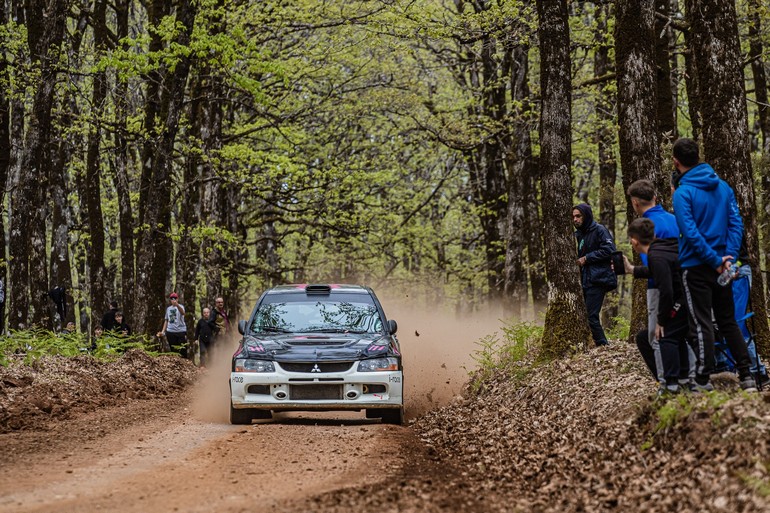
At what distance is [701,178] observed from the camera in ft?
28.0

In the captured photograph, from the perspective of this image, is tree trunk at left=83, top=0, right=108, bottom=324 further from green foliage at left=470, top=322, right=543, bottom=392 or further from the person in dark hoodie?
the person in dark hoodie

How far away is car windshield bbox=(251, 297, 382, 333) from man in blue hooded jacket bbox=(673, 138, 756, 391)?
5.62m

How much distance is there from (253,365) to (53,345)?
8.00 m

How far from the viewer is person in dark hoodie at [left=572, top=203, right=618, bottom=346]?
1410 centimetres

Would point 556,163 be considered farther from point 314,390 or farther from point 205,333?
point 205,333

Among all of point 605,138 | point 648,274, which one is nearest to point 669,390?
point 648,274

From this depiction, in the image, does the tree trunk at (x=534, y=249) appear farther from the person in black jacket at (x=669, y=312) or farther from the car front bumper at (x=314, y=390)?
the person in black jacket at (x=669, y=312)

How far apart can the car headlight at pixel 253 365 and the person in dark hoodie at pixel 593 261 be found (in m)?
5.01

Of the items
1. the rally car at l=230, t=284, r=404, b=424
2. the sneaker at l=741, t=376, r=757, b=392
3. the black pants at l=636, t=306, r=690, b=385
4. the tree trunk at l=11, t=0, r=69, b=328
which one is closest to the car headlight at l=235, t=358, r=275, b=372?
the rally car at l=230, t=284, r=404, b=424

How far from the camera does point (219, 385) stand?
17.1 m

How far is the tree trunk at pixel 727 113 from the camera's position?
10422 mm

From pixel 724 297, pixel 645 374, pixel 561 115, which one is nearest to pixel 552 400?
pixel 645 374

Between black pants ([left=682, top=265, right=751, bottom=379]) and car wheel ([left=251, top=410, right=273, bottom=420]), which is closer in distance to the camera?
black pants ([left=682, top=265, right=751, bottom=379])

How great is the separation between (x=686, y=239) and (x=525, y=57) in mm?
18574
